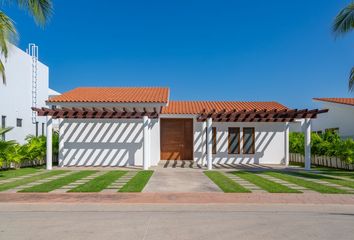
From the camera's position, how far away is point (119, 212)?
7625mm

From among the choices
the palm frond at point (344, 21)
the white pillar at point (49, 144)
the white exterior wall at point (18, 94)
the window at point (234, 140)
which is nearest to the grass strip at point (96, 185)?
the white pillar at point (49, 144)

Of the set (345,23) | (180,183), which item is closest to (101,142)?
(180,183)

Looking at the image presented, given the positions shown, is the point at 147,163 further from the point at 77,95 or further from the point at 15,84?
the point at 15,84

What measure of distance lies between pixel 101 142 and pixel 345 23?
13.8m

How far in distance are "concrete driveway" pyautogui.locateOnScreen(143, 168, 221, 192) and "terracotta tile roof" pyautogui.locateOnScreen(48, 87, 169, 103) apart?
5.19 meters

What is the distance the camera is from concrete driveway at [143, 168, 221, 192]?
1088 centimetres

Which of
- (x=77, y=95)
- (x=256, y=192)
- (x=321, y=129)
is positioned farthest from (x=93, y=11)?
(x=321, y=129)

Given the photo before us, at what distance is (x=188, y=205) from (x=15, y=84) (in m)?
20.7

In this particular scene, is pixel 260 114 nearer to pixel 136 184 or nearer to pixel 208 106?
pixel 208 106

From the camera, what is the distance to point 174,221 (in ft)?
22.3

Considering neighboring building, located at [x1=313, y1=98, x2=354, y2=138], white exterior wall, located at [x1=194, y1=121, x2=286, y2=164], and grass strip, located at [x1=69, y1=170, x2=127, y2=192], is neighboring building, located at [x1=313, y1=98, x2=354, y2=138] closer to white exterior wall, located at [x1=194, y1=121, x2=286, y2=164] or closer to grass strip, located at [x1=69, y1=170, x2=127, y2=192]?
white exterior wall, located at [x1=194, y1=121, x2=286, y2=164]

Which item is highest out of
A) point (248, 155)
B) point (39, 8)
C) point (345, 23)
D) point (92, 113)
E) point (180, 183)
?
point (345, 23)

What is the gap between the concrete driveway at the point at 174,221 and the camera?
586cm

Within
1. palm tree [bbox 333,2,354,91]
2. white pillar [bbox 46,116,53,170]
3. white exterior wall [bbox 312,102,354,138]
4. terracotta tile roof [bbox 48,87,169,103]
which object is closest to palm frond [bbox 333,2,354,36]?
palm tree [bbox 333,2,354,91]
